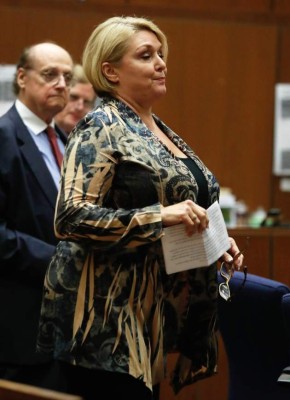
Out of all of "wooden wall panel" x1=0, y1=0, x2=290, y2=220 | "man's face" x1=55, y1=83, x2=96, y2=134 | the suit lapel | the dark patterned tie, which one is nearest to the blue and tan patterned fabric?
the suit lapel

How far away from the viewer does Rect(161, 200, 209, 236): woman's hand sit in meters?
2.61

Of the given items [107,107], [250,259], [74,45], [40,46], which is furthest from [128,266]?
[74,45]

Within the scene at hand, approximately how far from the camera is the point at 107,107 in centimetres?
283

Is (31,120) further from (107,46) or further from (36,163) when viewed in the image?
(107,46)

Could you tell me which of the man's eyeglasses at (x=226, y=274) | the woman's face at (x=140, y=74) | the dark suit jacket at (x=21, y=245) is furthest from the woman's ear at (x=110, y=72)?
the dark suit jacket at (x=21, y=245)

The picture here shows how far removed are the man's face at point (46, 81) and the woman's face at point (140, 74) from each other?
1016 mm

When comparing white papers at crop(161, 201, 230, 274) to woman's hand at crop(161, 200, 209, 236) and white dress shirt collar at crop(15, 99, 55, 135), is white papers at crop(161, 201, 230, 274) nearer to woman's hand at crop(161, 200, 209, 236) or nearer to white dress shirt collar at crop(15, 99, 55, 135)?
woman's hand at crop(161, 200, 209, 236)

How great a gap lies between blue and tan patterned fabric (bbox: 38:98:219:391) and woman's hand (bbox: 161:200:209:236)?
0.08 ft

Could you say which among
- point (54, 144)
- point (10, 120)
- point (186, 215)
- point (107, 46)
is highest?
point (107, 46)

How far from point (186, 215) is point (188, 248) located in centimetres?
→ 13

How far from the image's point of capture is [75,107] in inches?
192

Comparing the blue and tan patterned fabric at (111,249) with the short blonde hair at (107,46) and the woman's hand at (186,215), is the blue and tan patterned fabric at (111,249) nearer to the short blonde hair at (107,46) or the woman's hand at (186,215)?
the woman's hand at (186,215)

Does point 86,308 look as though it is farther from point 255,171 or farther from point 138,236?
point 255,171

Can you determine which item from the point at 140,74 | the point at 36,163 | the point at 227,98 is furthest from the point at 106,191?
the point at 227,98
